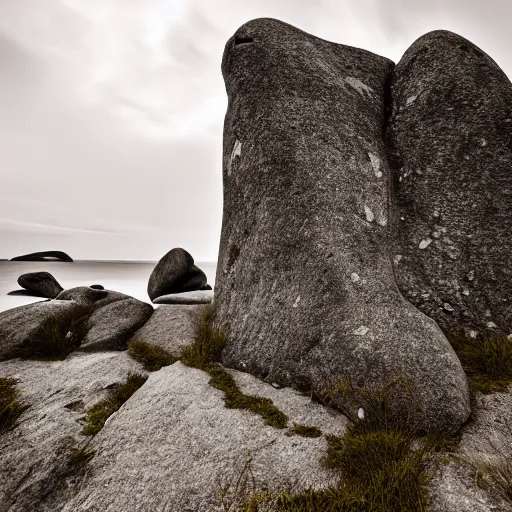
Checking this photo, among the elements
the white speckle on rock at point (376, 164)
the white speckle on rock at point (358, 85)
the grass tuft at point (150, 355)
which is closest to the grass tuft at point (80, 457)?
the grass tuft at point (150, 355)

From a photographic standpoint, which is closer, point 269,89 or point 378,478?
point 378,478

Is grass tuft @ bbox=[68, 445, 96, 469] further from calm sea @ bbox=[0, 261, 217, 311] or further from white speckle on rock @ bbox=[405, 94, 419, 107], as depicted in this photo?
calm sea @ bbox=[0, 261, 217, 311]

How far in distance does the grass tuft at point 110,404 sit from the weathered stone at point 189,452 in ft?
0.53

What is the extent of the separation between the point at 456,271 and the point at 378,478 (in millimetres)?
3729

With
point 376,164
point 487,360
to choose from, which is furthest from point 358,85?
point 487,360

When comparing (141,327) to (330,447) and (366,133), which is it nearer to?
(330,447)

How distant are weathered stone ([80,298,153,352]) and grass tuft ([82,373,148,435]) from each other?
64.3 inches

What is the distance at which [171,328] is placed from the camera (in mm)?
6438

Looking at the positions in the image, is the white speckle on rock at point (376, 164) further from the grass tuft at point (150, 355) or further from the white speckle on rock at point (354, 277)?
the grass tuft at point (150, 355)

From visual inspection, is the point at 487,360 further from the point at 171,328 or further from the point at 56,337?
the point at 56,337

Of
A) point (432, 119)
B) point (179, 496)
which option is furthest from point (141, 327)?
point (432, 119)

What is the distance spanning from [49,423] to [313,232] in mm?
4146

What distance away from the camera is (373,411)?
344 cm

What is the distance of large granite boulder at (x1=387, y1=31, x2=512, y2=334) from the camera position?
198 inches
